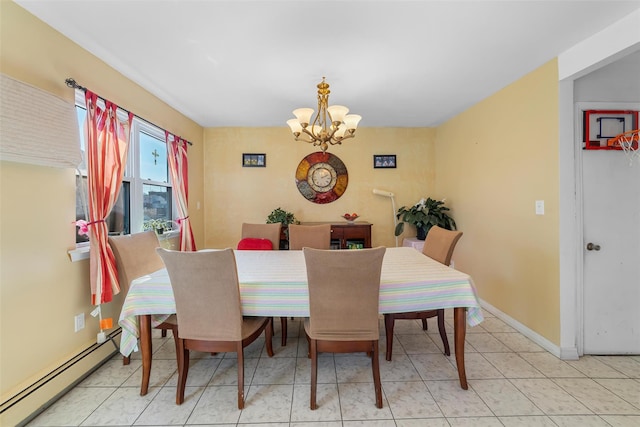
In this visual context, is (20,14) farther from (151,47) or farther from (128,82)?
(128,82)

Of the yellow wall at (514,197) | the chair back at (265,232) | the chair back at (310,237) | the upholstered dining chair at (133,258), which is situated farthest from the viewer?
the chair back at (265,232)

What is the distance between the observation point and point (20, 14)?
1.59 m

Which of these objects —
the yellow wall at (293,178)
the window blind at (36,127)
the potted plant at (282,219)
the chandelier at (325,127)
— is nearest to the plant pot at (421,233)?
the yellow wall at (293,178)

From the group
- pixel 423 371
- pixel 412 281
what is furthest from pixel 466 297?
pixel 423 371

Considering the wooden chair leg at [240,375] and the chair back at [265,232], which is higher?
the chair back at [265,232]

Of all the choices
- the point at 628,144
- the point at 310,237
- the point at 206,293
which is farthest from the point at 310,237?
the point at 628,144

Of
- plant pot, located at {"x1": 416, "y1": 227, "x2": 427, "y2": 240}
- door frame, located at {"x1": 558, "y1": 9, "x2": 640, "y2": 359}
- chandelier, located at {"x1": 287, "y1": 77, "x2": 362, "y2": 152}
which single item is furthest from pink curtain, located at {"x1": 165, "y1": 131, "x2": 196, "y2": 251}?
door frame, located at {"x1": 558, "y1": 9, "x2": 640, "y2": 359}

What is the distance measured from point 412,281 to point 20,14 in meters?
2.92

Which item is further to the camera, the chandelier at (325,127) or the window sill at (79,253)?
the chandelier at (325,127)

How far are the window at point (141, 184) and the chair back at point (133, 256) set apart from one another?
1.02 feet

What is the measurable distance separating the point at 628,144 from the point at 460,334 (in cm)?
204

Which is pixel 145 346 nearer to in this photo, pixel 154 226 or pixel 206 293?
pixel 206 293

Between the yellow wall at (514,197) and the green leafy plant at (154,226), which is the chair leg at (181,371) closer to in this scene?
the green leafy plant at (154,226)

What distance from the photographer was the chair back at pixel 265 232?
2.96 metres
